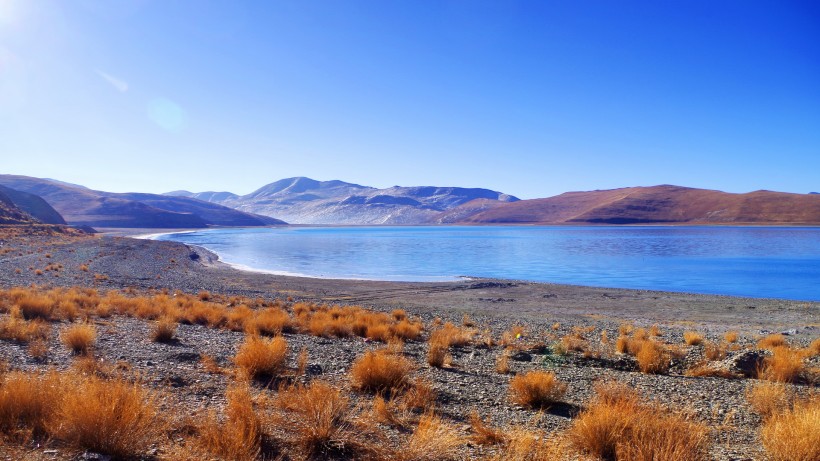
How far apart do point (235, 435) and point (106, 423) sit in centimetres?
89

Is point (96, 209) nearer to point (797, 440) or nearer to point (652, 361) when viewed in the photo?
point (652, 361)

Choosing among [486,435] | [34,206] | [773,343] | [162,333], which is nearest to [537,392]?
[486,435]

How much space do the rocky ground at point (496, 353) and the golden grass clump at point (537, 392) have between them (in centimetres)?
12

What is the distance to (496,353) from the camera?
9.46 metres

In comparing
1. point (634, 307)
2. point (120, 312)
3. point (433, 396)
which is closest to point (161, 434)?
point (433, 396)

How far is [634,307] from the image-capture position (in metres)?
21.3

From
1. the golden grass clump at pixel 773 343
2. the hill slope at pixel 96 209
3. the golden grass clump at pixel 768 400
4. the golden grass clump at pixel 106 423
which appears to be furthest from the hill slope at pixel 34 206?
the golden grass clump at pixel 768 400

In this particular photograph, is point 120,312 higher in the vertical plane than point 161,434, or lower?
lower

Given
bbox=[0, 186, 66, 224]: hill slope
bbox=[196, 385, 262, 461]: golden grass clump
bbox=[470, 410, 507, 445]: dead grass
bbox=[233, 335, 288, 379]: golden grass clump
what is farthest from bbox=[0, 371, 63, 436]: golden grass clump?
bbox=[0, 186, 66, 224]: hill slope

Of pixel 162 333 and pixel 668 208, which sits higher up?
→ pixel 668 208

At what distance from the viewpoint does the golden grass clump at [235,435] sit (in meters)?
3.54

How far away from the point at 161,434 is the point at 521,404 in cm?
374

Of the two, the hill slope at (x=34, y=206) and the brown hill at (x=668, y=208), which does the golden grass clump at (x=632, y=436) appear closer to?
the hill slope at (x=34, y=206)

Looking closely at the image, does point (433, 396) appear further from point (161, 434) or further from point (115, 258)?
point (115, 258)
